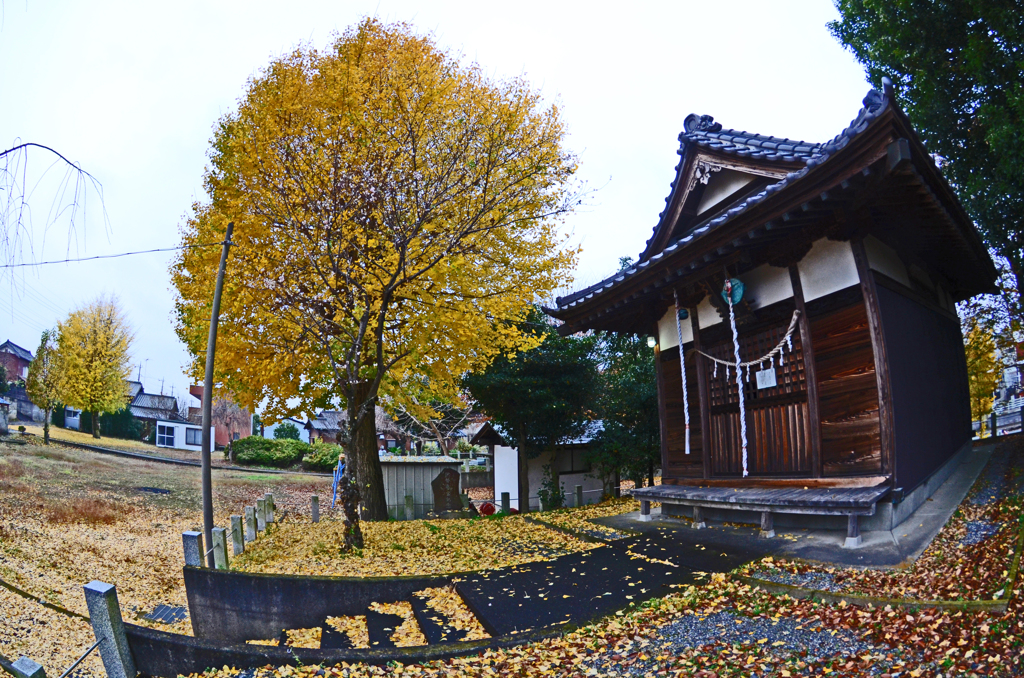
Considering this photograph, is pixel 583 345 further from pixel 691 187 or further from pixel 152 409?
pixel 152 409

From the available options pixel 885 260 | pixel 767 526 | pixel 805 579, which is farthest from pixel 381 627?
pixel 885 260

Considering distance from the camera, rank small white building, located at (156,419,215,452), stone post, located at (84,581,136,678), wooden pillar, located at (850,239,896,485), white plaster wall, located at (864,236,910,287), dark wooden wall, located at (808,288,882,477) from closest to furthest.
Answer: stone post, located at (84,581,136,678) → wooden pillar, located at (850,239,896,485) → dark wooden wall, located at (808,288,882,477) → white plaster wall, located at (864,236,910,287) → small white building, located at (156,419,215,452)

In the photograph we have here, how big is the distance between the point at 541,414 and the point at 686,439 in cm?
763

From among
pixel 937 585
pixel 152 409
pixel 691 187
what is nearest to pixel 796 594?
pixel 937 585

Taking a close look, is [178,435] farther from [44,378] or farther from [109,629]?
[109,629]

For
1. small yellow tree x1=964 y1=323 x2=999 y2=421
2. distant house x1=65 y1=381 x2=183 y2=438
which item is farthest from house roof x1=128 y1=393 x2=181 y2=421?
small yellow tree x1=964 y1=323 x2=999 y2=421

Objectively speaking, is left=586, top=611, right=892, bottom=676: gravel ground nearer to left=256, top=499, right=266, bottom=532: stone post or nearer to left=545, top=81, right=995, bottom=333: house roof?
left=545, top=81, right=995, bottom=333: house roof

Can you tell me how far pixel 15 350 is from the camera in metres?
43.4

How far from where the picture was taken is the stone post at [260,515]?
40.8 ft

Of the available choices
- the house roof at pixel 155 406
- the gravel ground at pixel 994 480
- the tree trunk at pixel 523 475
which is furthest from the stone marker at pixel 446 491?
the house roof at pixel 155 406

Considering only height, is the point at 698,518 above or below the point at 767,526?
below

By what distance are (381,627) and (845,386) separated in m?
6.57

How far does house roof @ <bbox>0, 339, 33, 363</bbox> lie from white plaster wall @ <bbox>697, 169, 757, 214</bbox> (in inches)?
2020

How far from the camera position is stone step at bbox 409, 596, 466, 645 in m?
5.61
